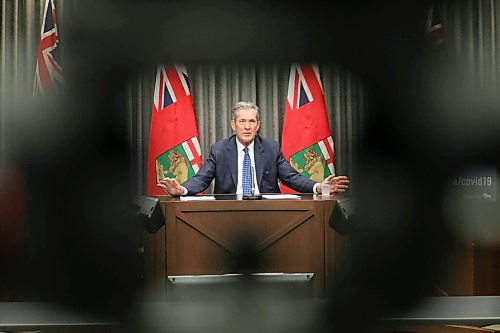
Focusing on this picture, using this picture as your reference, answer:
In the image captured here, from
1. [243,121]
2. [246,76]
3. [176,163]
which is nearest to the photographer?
[246,76]

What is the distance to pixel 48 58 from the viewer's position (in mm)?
236

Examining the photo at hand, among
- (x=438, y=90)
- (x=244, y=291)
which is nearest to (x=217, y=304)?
(x=244, y=291)

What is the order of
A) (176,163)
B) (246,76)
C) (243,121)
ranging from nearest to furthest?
(246,76) < (176,163) < (243,121)

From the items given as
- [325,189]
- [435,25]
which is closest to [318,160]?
[325,189]

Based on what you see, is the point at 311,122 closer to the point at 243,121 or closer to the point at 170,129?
the point at 170,129

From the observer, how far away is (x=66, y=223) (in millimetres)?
216

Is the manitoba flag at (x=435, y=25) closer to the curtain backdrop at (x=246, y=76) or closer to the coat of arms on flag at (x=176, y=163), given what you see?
the curtain backdrop at (x=246, y=76)

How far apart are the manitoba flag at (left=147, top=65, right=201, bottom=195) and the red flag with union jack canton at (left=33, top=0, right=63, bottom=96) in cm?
4

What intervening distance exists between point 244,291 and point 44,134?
0.11 metres

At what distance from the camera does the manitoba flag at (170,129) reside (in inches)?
8.7

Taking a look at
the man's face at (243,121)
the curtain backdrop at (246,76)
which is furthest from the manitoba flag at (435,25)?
the man's face at (243,121)

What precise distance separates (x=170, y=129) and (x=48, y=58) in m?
0.10

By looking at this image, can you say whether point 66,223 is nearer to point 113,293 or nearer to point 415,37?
point 113,293

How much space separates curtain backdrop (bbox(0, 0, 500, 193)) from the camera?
0.20m
